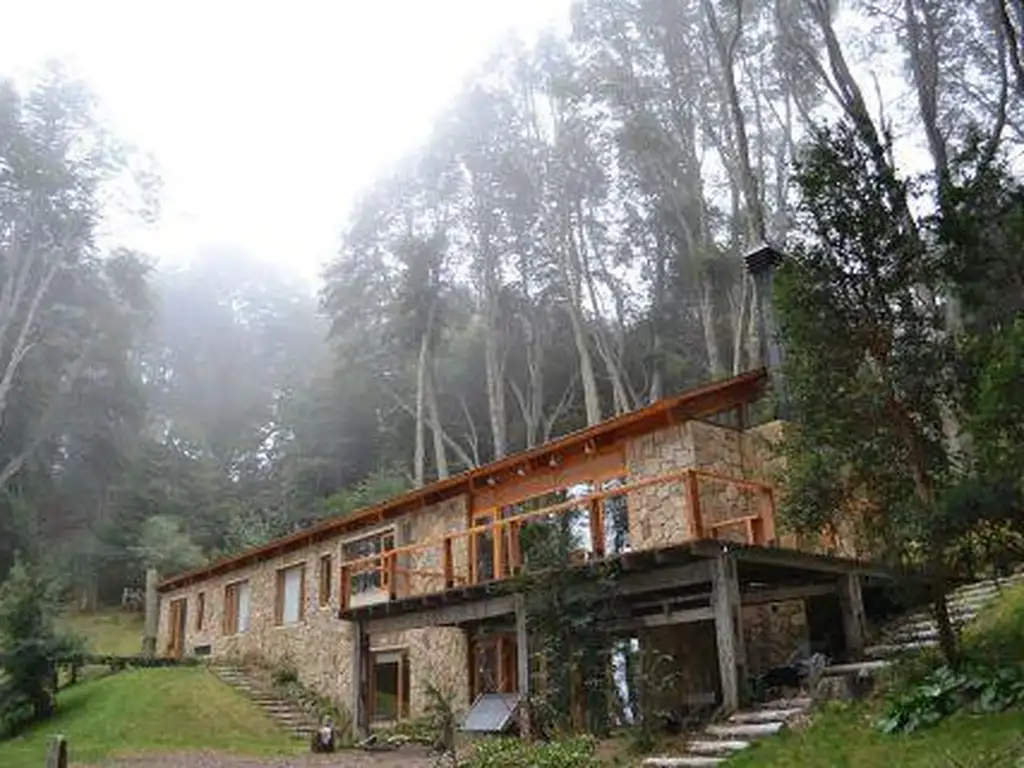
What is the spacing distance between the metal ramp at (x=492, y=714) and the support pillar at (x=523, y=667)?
924mm

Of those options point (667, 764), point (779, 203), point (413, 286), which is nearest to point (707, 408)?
point (667, 764)

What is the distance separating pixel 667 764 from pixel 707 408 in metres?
5.53

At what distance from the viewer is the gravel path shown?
1112cm

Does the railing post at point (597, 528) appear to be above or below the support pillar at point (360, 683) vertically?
above

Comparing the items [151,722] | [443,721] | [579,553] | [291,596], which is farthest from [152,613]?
[443,721]

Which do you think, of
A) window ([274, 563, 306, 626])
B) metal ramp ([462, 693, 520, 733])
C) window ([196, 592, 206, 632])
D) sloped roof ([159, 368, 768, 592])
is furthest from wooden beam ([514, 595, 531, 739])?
window ([196, 592, 206, 632])

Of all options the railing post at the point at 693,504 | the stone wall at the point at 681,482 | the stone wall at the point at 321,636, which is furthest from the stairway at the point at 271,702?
the railing post at the point at 693,504

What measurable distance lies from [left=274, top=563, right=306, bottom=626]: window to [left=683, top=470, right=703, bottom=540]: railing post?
1158 centimetres

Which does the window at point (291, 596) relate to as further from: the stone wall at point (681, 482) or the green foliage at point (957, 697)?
the green foliage at point (957, 697)

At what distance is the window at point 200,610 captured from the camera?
23297mm

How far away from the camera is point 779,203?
2094 centimetres

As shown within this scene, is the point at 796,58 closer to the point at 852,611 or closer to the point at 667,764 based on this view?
the point at 852,611

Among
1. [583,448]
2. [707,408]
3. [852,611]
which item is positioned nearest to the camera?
[852,611]

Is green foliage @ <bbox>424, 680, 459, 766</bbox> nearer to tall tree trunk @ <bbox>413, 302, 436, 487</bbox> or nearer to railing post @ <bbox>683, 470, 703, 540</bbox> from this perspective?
railing post @ <bbox>683, 470, 703, 540</bbox>
